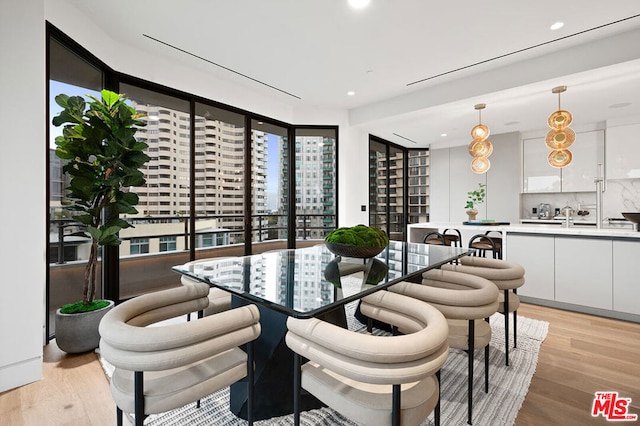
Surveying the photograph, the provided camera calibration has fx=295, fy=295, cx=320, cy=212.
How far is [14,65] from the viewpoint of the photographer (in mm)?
1863

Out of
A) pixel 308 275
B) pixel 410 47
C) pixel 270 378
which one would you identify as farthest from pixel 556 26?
pixel 270 378

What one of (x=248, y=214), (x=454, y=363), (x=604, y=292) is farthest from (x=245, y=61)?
(x=604, y=292)

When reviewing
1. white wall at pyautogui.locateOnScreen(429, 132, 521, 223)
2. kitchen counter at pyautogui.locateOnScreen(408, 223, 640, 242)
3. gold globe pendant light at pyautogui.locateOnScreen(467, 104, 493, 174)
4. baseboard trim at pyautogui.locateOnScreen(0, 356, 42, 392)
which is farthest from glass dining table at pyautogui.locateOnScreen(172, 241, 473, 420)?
white wall at pyautogui.locateOnScreen(429, 132, 521, 223)

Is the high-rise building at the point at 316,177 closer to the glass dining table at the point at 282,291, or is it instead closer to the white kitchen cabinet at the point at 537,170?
the glass dining table at the point at 282,291

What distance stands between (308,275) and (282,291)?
331 millimetres

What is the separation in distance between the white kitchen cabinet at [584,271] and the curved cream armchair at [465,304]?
7.52 feet

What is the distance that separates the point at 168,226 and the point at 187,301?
3591 millimetres

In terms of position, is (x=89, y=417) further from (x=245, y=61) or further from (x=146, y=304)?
(x=245, y=61)

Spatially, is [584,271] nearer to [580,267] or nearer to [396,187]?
[580,267]

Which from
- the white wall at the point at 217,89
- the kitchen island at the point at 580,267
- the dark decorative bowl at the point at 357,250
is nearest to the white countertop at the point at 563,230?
the kitchen island at the point at 580,267

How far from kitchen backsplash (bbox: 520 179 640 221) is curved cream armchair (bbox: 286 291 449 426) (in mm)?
5996

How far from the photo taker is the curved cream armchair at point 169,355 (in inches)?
37.8

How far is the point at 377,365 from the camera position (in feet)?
2.97

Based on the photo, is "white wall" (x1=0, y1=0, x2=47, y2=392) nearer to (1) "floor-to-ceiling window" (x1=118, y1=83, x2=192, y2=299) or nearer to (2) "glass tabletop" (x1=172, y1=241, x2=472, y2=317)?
(2) "glass tabletop" (x1=172, y1=241, x2=472, y2=317)
